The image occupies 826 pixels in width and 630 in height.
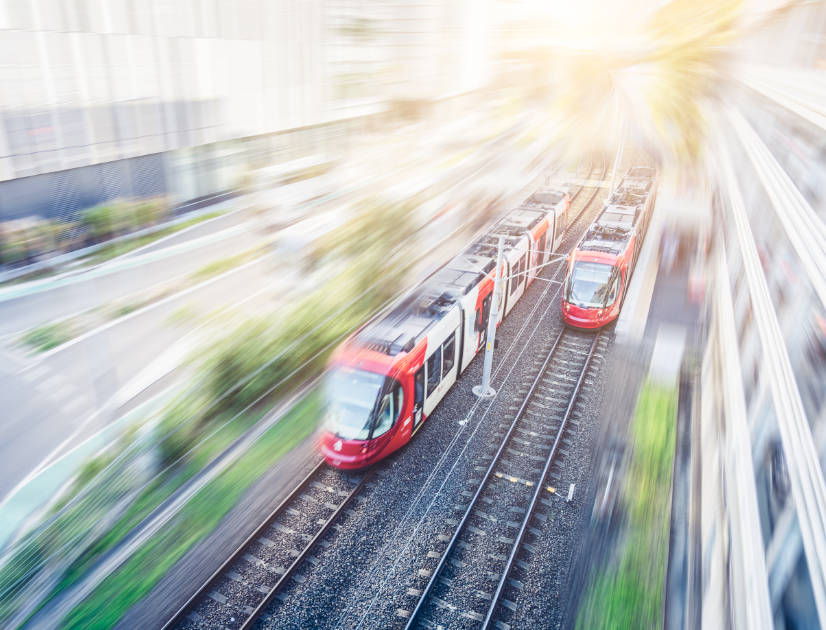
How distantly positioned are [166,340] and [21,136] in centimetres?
490

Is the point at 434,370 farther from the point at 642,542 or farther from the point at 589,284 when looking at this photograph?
the point at 589,284

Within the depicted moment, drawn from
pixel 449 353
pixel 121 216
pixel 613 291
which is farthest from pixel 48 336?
pixel 613 291

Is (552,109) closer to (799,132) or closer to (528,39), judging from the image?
(528,39)

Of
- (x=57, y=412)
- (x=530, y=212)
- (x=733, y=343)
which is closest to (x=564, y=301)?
(x=530, y=212)

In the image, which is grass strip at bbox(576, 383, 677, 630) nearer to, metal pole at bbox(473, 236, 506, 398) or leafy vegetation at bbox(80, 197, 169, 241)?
metal pole at bbox(473, 236, 506, 398)

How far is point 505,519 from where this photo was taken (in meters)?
7.56

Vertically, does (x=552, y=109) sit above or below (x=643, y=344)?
above

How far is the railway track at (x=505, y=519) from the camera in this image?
635 cm

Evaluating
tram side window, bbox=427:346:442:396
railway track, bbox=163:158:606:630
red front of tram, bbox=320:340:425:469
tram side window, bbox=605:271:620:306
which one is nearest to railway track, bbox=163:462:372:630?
railway track, bbox=163:158:606:630

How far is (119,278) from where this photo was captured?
23.9 feet

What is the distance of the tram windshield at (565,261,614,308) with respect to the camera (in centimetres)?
1142

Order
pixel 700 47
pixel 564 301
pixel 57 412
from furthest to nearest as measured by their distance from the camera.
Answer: pixel 700 47 < pixel 564 301 < pixel 57 412

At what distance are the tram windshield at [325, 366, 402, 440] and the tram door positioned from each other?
417 millimetres

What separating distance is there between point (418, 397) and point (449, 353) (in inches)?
→ 48.5
